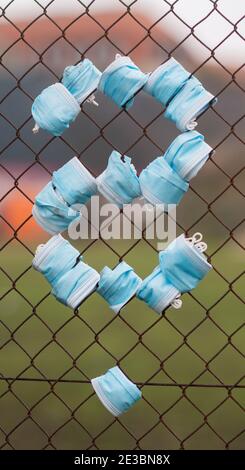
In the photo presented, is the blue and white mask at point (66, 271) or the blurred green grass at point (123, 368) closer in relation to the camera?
the blue and white mask at point (66, 271)

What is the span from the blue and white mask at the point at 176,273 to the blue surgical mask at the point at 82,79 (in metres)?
0.30

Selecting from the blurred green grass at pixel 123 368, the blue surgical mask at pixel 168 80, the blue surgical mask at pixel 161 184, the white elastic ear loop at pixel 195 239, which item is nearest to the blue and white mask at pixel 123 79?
the blue surgical mask at pixel 168 80

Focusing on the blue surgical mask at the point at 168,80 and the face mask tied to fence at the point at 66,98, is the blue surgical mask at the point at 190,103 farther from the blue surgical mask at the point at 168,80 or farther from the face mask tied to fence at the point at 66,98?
the face mask tied to fence at the point at 66,98

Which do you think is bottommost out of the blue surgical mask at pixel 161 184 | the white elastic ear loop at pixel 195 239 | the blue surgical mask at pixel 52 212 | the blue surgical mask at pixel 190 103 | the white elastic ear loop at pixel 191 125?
the blue surgical mask at pixel 52 212

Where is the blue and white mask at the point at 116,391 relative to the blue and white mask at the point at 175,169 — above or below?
below

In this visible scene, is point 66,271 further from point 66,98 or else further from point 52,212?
point 66,98

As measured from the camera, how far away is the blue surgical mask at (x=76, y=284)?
162 cm

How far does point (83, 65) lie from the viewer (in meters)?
1.60

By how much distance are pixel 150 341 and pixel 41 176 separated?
99 centimetres

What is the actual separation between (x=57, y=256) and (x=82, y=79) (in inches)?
12.1

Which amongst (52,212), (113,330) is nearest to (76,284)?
(52,212)

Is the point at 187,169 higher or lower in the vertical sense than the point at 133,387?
higher

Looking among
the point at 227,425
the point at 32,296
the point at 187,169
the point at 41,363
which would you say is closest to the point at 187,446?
the point at 227,425

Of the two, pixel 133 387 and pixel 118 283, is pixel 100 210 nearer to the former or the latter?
pixel 118 283
